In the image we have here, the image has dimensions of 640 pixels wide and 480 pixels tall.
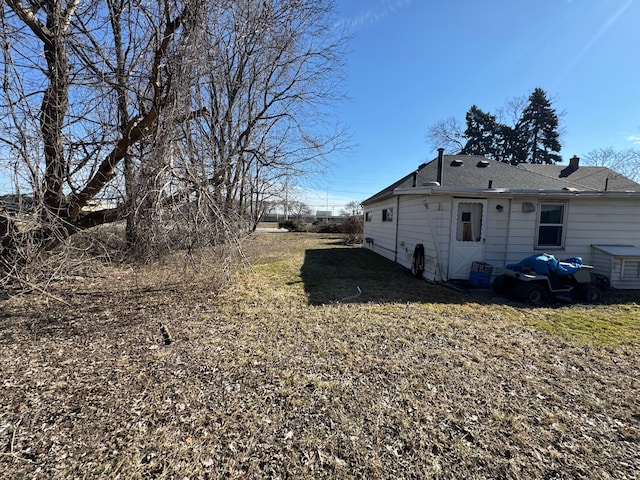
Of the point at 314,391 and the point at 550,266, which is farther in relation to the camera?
the point at 550,266

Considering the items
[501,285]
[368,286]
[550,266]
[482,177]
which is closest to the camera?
[550,266]

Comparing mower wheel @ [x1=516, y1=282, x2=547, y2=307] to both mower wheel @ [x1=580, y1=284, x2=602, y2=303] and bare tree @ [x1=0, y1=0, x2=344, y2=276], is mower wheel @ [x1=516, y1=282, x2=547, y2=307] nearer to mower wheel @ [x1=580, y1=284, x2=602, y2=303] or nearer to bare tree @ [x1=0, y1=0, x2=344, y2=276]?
mower wheel @ [x1=580, y1=284, x2=602, y2=303]

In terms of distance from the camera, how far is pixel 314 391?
103 inches

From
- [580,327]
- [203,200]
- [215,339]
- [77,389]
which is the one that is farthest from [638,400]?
[203,200]

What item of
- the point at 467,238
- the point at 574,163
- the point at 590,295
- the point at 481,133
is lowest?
the point at 590,295

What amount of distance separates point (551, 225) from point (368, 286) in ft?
16.1

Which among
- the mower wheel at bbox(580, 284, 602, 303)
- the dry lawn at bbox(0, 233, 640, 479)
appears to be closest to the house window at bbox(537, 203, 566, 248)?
the mower wheel at bbox(580, 284, 602, 303)

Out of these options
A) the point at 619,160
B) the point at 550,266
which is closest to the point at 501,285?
the point at 550,266

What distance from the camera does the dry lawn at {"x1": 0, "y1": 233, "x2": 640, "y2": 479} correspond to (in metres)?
1.87

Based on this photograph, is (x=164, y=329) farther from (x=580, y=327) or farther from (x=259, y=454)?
(x=580, y=327)

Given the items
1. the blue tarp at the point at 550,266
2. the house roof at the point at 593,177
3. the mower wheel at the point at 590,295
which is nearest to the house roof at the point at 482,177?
the house roof at the point at 593,177

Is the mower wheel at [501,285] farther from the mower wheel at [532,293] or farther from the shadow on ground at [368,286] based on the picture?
the shadow on ground at [368,286]

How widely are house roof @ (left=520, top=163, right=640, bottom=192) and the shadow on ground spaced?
304 inches

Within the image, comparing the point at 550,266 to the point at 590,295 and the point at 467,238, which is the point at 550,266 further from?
the point at 467,238
